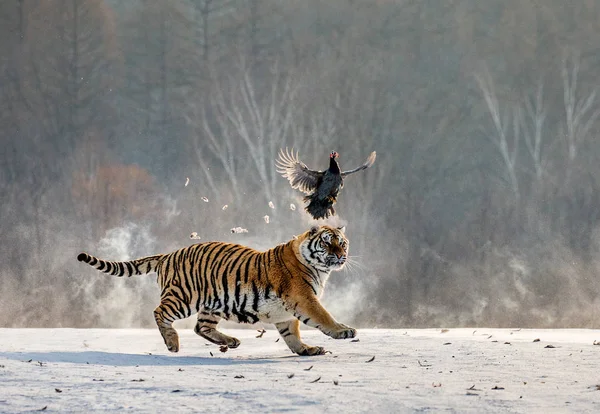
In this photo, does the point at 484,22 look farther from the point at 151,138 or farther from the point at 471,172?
the point at 151,138

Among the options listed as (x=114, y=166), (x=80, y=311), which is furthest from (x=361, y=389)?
(x=114, y=166)

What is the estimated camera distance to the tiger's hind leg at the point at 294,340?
8422 millimetres

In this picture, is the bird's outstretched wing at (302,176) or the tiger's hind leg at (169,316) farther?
the bird's outstretched wing at (302,176)

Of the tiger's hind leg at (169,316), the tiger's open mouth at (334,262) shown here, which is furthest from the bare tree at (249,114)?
the tiger's open mouth at (334,262)

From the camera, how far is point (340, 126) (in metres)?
22.1

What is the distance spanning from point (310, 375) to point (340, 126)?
15.7m

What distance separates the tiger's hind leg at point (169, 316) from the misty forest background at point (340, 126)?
11668mm

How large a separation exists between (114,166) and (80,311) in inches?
145

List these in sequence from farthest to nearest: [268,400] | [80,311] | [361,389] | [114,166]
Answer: [114,166], [80,311], [361,389], [268,400]

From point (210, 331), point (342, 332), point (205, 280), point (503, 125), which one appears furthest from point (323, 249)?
point (503, 125)

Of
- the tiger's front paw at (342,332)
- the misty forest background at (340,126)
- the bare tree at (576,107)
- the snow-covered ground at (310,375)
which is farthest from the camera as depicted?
the bare tree at (576,107)

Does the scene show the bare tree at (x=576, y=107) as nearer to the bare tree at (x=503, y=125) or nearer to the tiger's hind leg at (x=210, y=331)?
the bare tree at (x=503, y=125)

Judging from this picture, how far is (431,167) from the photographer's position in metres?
22.6

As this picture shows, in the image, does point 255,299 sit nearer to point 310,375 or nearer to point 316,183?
point 310,375
